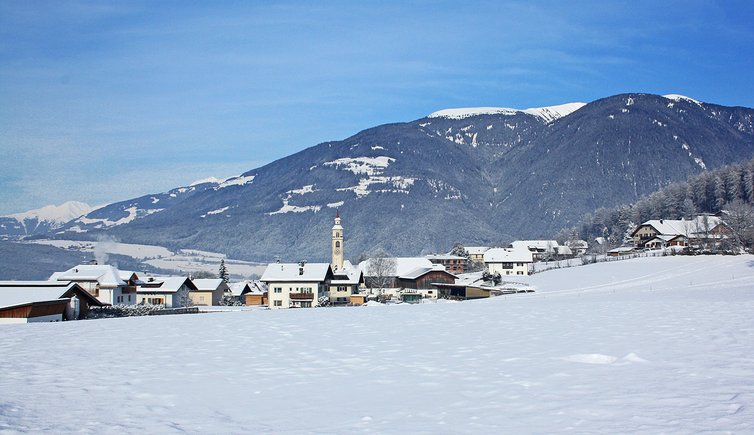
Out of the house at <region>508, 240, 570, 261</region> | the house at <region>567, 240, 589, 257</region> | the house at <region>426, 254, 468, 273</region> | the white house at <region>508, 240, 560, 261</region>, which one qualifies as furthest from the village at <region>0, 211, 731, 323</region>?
the house at <region>426, 254, 468, 273</region>

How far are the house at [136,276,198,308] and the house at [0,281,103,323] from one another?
35753 mm

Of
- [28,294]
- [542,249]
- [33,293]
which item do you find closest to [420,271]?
[542,249]


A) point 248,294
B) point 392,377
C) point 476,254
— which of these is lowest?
point 392,377

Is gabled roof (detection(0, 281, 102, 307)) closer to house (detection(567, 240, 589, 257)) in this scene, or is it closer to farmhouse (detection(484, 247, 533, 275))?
farmhouse (detection(484, 247, 533, 275))

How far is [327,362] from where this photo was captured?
18.9m

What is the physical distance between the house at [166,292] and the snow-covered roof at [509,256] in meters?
61.8

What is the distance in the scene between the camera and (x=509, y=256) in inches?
5217

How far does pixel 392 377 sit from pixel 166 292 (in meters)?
78.7

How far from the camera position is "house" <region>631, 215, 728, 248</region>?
126600 mm

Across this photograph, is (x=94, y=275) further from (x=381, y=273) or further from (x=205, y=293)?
(x=381, y=273)

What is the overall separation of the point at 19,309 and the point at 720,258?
2983 inches

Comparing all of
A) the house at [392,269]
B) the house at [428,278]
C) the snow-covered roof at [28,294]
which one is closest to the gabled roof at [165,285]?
the house at [392,269]

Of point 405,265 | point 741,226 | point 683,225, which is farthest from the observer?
point 683,225

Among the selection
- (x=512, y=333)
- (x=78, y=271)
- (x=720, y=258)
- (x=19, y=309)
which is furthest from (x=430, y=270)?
(x=512, y=333)
